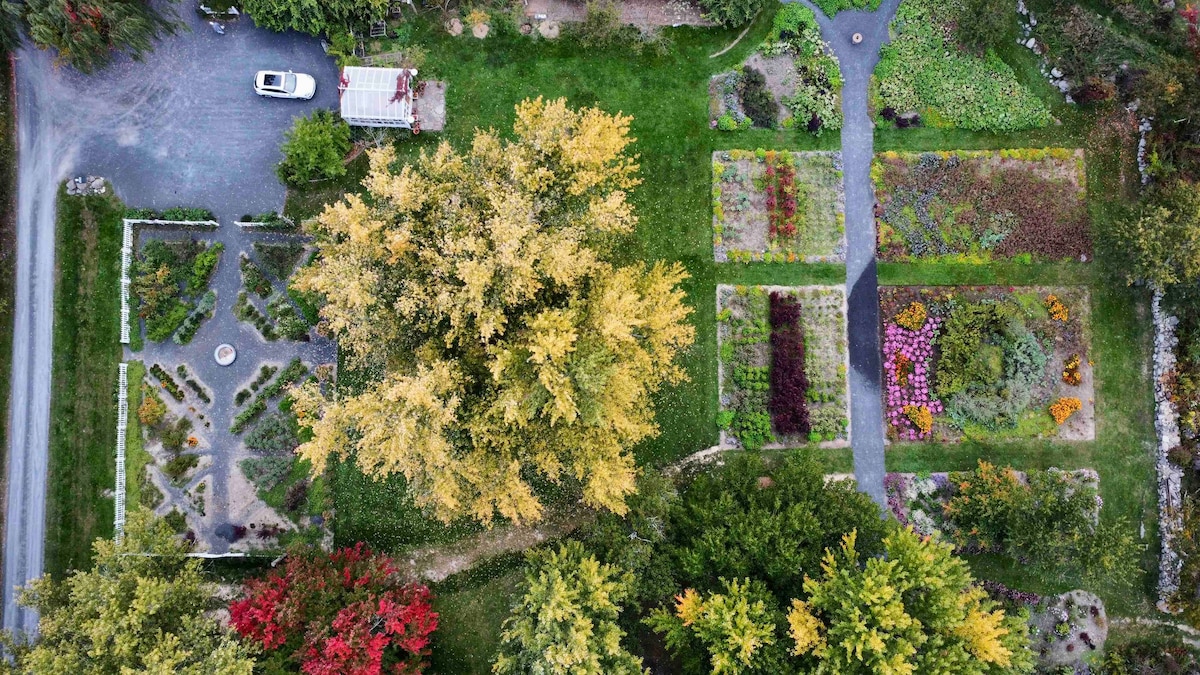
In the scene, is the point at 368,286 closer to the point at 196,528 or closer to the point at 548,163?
the point at 548,163

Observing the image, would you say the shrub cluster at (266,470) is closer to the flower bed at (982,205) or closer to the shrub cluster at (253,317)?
the shrub cluster at (253,317)

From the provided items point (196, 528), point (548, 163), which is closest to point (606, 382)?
point (548, 163)

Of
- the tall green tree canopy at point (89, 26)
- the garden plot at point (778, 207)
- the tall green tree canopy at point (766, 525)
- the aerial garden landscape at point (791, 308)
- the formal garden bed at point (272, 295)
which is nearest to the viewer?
the tall green tree canopy at point (766, 525)

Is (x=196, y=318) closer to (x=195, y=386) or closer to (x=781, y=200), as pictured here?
(x=195, y=386)

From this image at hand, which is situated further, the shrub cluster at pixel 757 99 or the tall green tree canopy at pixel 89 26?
the shrub cluster at pixel 757 99

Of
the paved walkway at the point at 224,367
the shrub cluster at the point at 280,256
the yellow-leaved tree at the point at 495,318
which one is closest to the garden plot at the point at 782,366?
the yellow-leaved tree at the point at 495,318

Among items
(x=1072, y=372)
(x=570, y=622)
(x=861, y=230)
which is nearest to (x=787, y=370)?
(x=861, y=230)
